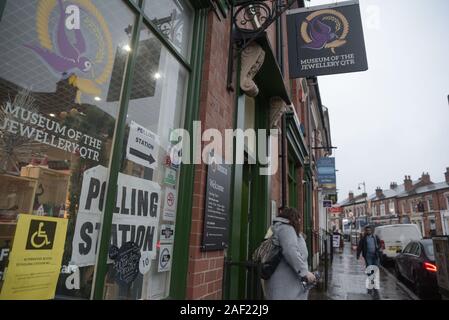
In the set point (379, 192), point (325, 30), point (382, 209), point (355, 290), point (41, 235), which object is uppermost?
point (379, 192)

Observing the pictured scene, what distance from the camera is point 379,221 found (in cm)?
6325

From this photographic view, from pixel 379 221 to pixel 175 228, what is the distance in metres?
69.7

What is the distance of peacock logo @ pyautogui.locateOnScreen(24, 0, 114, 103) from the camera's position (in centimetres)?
175

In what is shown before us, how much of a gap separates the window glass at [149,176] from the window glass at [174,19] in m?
0.20

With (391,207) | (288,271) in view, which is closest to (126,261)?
(288,271)

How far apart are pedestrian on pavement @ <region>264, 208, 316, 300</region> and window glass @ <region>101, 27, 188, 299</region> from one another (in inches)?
51.7

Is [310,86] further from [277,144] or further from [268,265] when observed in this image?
[268,265]

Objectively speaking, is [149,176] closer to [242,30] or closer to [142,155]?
[142,155]

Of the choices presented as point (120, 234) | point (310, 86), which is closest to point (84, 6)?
point (120, 234)

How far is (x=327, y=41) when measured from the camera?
576 centimetres

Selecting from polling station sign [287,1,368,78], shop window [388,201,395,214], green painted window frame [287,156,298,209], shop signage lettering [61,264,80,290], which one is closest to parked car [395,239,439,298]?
green painted window frame [287,156,298,209]

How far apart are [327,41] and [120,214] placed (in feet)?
17.0

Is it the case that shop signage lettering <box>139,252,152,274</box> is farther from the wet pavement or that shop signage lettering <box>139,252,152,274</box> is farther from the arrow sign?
the wet pavement

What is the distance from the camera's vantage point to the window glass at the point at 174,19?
2836 millimetres
